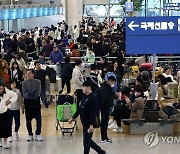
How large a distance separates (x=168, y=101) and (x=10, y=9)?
1407cm

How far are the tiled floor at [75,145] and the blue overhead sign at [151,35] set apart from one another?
1.99 m

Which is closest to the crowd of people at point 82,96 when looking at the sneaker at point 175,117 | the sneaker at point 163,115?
the sneaker at point 163,115

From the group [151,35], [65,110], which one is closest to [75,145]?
[65,110]

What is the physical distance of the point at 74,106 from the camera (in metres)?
12.5

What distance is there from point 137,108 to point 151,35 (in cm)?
170

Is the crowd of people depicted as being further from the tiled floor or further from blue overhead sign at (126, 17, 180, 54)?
blue overhead sign at (126, 17, 180, 54)

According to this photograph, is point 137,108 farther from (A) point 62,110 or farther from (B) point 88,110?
(B) point 88,110

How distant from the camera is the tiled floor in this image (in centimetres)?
1106

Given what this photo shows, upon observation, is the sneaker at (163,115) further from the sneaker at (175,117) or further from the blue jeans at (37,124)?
the blue jeans at (37,124)

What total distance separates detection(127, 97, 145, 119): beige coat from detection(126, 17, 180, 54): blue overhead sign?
1.14m

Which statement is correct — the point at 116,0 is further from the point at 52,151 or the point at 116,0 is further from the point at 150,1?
the point at 52,151

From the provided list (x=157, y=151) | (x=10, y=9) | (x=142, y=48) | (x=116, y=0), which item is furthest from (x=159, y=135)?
(x=116, y=0)

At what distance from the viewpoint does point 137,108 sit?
12.2 m

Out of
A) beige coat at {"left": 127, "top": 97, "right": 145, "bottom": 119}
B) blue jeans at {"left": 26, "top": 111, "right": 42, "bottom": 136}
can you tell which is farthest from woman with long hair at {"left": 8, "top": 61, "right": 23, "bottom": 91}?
beige coat at {"left": 127, "top": 97, "right": 145, "bottom": 119}
